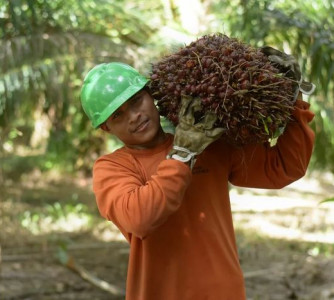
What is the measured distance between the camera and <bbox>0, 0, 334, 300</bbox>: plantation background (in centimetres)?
399

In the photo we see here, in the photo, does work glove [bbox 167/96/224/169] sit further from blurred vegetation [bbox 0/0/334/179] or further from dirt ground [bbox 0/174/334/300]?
dirt ground [bbox 0/174/334/300]

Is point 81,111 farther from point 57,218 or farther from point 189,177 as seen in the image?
point 189,177

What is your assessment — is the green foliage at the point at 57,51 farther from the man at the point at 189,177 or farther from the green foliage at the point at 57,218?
the green foliage at the point at 57,218

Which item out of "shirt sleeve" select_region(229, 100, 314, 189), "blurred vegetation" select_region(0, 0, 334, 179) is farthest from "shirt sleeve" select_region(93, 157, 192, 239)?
"blurred vegetation" select_region(0, 0, 334, 179)

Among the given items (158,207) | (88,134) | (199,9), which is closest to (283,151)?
(158,207)

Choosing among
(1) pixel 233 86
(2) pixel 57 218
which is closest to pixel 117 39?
(2) pixel 57 218

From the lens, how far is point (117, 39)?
5012mm

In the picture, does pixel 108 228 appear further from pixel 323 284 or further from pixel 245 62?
pixel 245 62

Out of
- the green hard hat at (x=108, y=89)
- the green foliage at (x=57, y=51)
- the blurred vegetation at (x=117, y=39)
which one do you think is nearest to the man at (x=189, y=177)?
the green hard hat at (x=108, y=89)

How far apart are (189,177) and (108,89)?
37 cm

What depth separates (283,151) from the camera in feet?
5.98

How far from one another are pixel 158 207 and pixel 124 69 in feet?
1.57

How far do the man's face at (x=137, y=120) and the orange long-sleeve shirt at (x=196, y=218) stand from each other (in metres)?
0.08

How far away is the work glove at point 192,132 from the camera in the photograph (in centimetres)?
158
